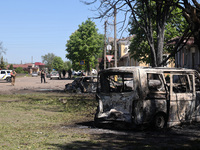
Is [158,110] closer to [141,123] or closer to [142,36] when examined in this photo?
[141,123]

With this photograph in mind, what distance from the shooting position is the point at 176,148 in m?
7.48

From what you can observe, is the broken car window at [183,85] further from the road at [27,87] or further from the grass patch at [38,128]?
the road at [27,87]

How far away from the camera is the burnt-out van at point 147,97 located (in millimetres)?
9695

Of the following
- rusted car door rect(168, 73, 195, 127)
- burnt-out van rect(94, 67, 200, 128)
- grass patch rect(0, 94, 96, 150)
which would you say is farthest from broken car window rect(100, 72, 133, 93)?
grass patch rect(0, 94, 96, 150)

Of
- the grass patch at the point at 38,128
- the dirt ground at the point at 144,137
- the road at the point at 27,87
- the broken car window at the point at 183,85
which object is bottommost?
the dirt ground at the point at 144,137

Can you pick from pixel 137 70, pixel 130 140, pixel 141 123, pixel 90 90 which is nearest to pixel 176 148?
pixel 130 140

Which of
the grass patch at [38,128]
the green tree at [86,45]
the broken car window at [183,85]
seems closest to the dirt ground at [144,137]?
the grass patch at [38,128]

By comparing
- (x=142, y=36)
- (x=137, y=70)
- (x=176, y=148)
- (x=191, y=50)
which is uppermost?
(x=142, y=36)

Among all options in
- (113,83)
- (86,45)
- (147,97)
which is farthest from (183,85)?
(86,45)

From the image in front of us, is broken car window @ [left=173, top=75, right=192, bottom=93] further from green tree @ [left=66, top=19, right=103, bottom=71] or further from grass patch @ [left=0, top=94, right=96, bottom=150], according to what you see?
green tree @ [left=66, top=19, right=103, bottom=71]

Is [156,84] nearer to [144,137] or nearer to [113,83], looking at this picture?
[113,83]

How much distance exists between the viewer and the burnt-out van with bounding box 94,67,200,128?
9.70 m

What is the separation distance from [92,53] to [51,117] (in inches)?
2947

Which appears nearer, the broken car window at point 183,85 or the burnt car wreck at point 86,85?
the broken car window at point 183,85
